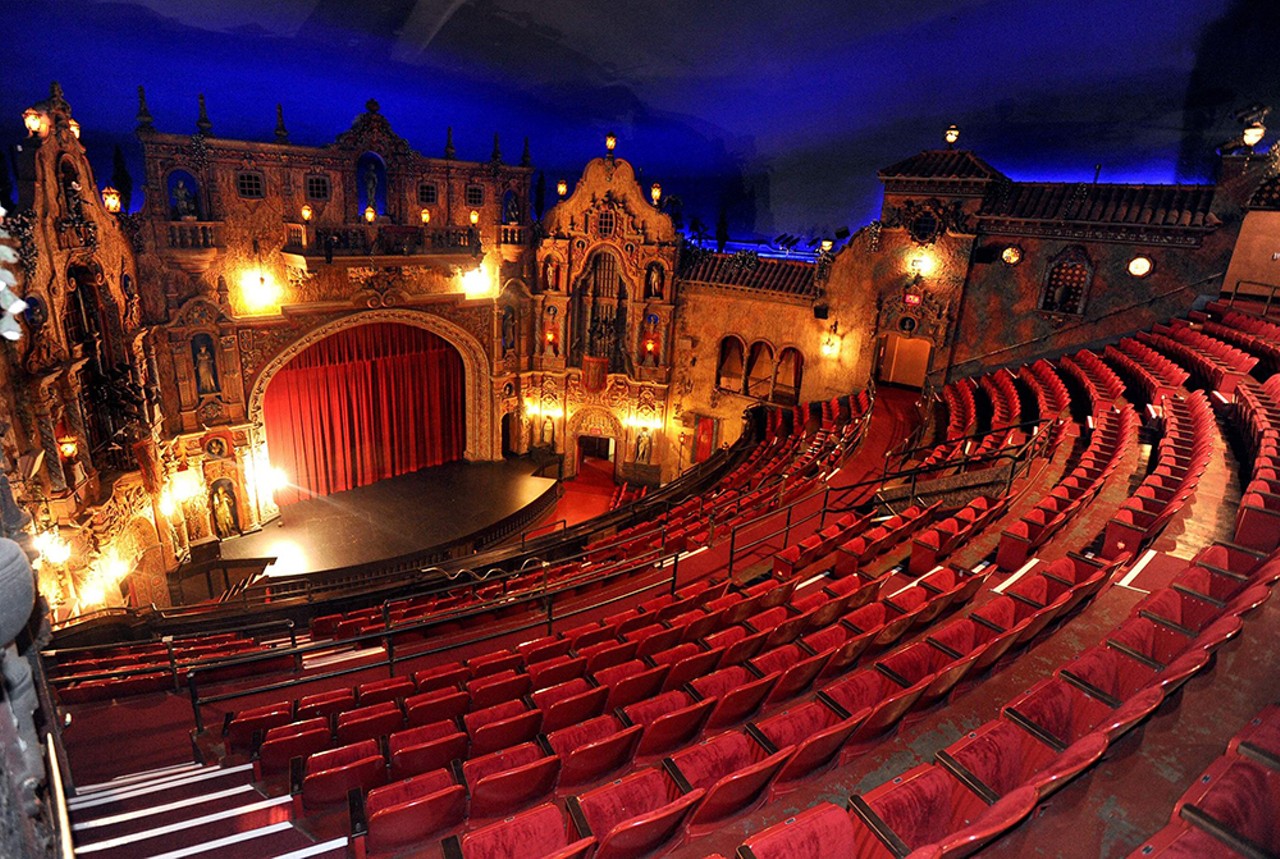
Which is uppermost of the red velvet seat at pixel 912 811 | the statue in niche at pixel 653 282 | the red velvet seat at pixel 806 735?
the statue in niche at pixel 653 282

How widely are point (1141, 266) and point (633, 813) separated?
15848mm

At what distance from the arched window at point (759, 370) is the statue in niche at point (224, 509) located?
46.6ft

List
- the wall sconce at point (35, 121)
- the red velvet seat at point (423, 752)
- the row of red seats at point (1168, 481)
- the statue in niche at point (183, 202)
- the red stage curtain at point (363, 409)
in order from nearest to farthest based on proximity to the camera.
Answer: the red velvet seat at point (423, 752) < the row of red seats at point (1168, 481) < the wall sconce at point (35, 121) < the statue in niche at point (183, 202) < the red stage curtain at point (363, 409)

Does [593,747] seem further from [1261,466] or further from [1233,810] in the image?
[1261,466]

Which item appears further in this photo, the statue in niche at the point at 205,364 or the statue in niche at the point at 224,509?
the statue in niche at the point at 224,509

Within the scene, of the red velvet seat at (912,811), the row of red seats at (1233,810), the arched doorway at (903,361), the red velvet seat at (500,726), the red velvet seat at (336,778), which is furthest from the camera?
the arched doorway at (903,361)

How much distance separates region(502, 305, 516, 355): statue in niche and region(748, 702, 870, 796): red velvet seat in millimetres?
17916

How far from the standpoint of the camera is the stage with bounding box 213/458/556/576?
1554 centimetres

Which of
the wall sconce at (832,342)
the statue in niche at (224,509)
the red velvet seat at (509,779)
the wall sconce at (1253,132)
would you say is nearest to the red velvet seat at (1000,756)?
the red velvet seat at (509,779)

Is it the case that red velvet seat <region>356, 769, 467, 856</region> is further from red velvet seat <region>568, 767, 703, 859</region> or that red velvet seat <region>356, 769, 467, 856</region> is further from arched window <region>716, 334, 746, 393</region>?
arched window <region>716, 334, 746, 393</region>

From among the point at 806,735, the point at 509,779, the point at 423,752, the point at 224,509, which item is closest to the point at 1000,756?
the point at 806,735

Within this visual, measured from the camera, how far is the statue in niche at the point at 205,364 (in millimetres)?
15375

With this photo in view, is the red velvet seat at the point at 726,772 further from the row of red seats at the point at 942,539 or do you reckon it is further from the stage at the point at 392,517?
the stage at the point at 392,517

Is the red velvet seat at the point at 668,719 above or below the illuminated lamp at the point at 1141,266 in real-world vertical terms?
below
